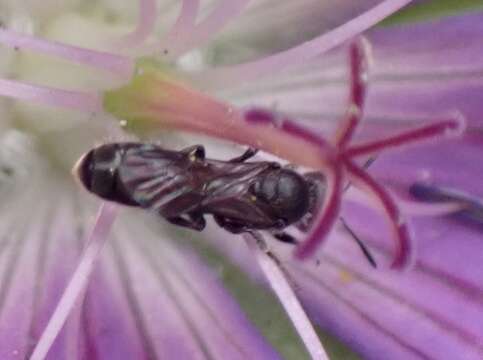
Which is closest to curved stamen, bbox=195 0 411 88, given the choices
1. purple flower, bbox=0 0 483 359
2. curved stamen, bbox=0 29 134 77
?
purple flower, bbox=0 0 483 359

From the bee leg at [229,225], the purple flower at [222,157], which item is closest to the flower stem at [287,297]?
the purple flower at [222,157]

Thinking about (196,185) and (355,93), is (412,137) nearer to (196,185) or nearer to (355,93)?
(355,93)

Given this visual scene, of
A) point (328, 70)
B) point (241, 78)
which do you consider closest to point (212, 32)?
point (241, 78)

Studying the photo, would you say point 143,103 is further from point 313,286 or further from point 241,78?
point 313,286

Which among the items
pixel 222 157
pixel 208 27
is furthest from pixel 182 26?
pixel 222 157

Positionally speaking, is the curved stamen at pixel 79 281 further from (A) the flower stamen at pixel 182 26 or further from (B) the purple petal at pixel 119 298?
(A) the flower stamen at pixel 182 26

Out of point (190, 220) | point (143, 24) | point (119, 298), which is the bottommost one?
point (119, 298)

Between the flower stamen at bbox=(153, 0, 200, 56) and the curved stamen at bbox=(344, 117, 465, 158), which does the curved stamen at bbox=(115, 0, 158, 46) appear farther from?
the curved stamen at bbox=(344, 117, 465, 158)
